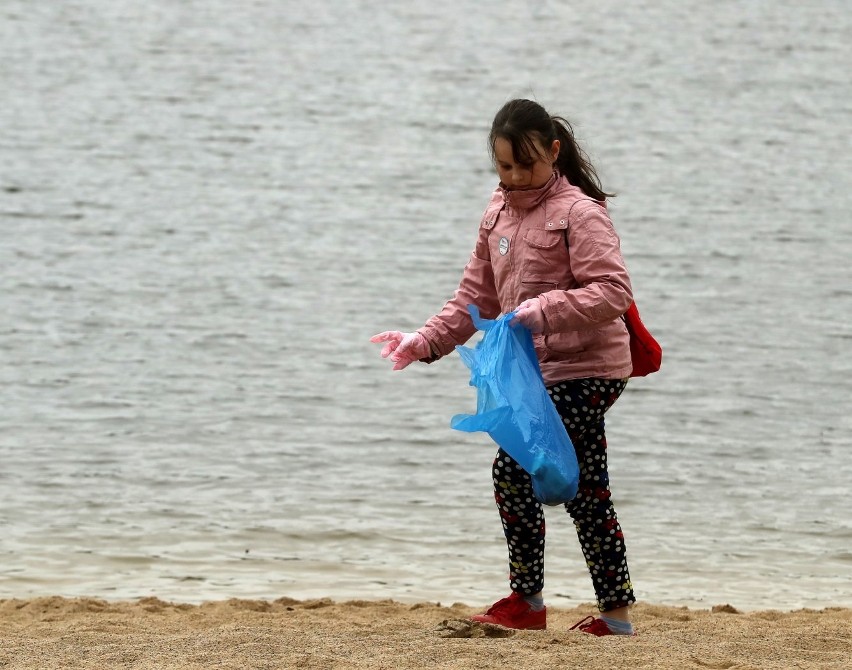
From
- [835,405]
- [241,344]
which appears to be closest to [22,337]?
[241,344]

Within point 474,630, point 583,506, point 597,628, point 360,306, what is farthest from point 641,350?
point 360,306

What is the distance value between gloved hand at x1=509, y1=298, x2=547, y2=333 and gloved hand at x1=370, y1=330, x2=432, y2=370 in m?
0.43

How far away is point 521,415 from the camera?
14.6ft

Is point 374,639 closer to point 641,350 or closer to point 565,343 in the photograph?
point 565,343

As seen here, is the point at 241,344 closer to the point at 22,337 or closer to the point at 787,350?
the point at 22,337

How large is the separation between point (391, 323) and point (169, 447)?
3237 millimetres

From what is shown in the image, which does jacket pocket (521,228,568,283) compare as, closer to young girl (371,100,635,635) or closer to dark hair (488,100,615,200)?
young girl (371,100,635,635)

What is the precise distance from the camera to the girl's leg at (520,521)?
4652 mm

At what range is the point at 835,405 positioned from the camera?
994 cm

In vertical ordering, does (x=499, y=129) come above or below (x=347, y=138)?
above

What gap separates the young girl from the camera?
14.7 ft

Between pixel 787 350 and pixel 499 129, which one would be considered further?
pixel 787 350

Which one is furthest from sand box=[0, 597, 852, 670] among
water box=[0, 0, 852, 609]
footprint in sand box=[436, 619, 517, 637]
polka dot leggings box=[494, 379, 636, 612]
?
water box=[0, 0, 852, 609]

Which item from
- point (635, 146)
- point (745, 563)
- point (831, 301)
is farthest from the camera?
point (635, 146)
